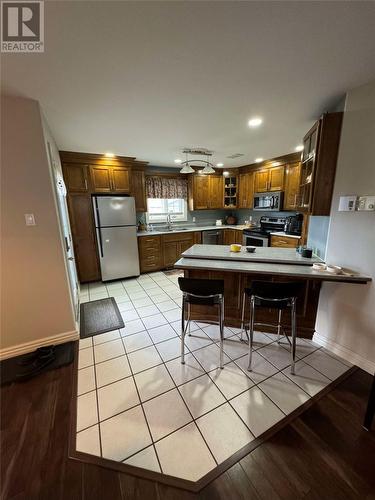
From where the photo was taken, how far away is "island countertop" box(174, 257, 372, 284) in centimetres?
183

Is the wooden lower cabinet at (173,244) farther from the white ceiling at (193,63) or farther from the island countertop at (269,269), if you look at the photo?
the white ceiling at (193,63)

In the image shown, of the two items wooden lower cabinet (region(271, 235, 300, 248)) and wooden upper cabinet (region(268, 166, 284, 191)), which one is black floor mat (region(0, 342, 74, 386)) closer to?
wooden lower cabinet (region(271, 235, 300, 248))

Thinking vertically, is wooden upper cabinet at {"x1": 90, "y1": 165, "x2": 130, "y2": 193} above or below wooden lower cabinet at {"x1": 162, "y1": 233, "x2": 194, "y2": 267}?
above

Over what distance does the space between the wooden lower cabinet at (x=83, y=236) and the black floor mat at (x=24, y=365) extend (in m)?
1.96

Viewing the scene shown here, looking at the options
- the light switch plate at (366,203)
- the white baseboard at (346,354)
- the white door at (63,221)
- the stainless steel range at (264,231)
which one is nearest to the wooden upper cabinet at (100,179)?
the white door at (63,221)

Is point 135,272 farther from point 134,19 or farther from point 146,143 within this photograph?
point 134,19

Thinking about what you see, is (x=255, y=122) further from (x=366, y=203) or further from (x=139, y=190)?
(x=139, y=190)

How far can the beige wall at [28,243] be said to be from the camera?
72.9 inches

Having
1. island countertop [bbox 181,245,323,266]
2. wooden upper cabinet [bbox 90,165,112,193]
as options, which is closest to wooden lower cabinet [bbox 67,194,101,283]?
wooden upper cabinet [bbox 90,165,112,193]

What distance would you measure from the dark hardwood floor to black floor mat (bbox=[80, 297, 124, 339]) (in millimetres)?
1006

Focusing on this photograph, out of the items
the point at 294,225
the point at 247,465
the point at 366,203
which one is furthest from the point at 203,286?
the point at 294,225

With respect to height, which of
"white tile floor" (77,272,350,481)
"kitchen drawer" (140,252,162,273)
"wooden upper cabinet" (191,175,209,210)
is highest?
"wooden upper cabinet" (191,175,209,210)

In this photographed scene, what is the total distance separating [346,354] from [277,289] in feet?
3.55

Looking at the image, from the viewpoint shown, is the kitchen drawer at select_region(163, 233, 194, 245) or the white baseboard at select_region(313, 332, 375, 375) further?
the kitchen drawer at select_region(163, 233, 194, 245)
